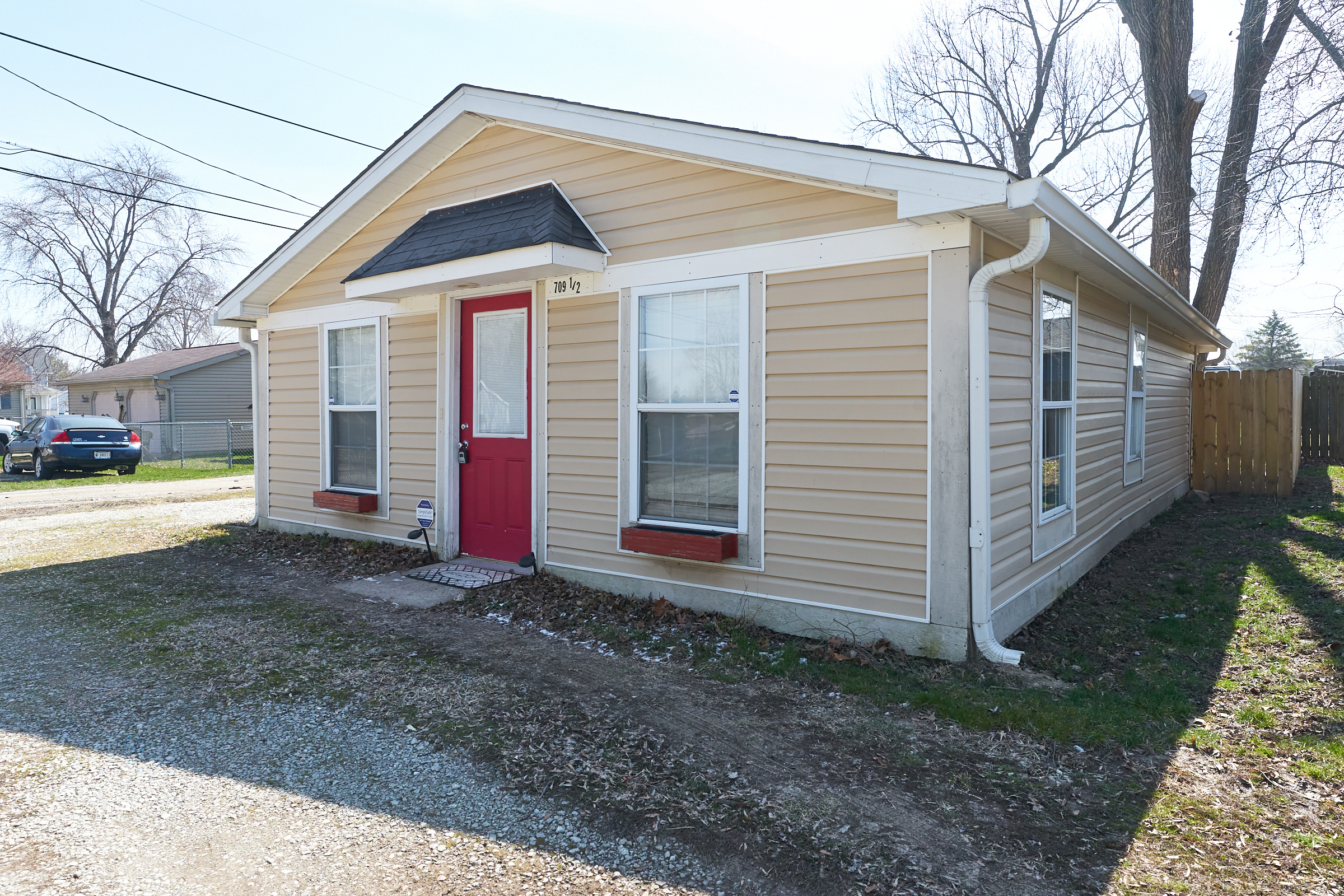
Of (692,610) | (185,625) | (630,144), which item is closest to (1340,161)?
(630,144)

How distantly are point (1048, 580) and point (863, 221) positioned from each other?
290 cm

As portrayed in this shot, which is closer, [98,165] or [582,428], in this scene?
[582,428]

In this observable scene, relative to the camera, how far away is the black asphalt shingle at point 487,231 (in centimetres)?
548

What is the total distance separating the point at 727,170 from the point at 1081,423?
3608 mm

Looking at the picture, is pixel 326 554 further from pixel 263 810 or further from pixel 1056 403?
pixel 1056 403

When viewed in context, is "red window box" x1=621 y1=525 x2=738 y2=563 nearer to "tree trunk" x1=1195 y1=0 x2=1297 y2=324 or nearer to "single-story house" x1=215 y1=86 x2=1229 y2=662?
"single-story house" x1=215 y1=86 x2=1229 y2=662

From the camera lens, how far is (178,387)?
24594 mm

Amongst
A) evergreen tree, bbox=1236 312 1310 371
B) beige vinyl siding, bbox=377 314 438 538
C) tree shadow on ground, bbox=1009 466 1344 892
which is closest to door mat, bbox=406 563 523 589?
beige vinyl siding, bbox=377 314 438 538

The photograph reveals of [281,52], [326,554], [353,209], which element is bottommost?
[326,554]

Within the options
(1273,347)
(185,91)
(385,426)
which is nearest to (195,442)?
(185,91)

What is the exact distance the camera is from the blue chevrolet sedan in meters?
15.9

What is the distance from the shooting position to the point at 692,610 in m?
5.20

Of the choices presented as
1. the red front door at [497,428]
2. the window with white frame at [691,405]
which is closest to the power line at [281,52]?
the red front door at [497,428]

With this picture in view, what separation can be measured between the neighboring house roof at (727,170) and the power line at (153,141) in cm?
710
